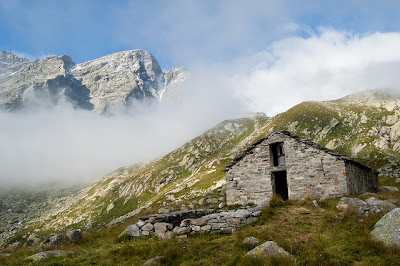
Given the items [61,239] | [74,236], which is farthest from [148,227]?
[61,239]

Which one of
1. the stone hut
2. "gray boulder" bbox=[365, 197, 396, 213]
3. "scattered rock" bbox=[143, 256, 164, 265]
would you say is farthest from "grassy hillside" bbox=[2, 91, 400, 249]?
"scattered rock" bbox=[143, 256, 164, 265]

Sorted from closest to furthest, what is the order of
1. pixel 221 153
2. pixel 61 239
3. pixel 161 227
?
pixel 161 227 → pixel 61 239 → pixel 221 153

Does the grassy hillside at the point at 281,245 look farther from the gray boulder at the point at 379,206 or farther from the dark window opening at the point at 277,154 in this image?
the dark window opening at the point at 277,154

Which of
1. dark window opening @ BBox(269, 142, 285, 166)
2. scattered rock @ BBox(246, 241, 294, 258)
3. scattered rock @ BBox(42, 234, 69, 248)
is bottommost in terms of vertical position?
scattered rock @ BBox(42, 234, 69, 248)

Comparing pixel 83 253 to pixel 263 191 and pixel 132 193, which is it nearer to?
pixel 263 191

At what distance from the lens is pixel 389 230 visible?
9781 millimetres

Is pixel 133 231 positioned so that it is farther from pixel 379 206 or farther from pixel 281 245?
pixel 379 206

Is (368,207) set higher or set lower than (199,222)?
higher

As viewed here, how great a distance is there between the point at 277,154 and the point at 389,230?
13.9 m

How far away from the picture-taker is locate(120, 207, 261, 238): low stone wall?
13938 mm

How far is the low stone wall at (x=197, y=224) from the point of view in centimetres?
1394

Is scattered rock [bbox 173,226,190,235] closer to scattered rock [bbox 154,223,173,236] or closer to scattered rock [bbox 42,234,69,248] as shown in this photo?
scattered rock [bbox 154,223,173,236]

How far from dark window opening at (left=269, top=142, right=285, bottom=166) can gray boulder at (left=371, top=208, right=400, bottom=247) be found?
478 inches

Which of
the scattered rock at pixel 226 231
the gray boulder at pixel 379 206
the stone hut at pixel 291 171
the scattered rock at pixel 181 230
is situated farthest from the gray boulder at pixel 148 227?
the gray boulder at pixel 379 206
